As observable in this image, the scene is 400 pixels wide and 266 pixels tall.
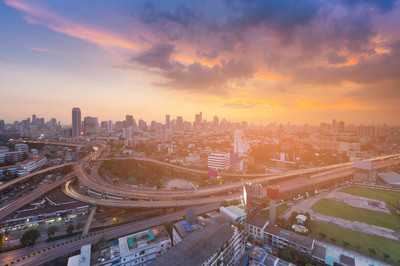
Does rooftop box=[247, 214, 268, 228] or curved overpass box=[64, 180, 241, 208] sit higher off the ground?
rooftop box=[247, 214, 268, 228]

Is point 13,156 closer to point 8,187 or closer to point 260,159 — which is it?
A: point 8,187

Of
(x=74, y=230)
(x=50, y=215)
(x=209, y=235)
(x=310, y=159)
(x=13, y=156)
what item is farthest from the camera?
(x=310, y=159)

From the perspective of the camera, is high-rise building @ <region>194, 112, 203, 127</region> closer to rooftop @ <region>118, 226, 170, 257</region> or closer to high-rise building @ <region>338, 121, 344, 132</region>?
high-rise building @ <region>338, 121, 344, 132</region>

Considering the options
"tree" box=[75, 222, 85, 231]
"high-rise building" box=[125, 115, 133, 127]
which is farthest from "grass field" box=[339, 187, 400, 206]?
"high-rise building" box=[125, 115, 133, 127]

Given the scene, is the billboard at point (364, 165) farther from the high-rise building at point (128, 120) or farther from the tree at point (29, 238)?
the high-rise building at point (128, 120)

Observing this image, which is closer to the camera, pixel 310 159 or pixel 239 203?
pixel 239 203

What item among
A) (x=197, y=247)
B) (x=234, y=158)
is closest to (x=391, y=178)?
(x=234, y=158)

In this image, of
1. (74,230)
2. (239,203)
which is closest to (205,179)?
Result: (239,203)
